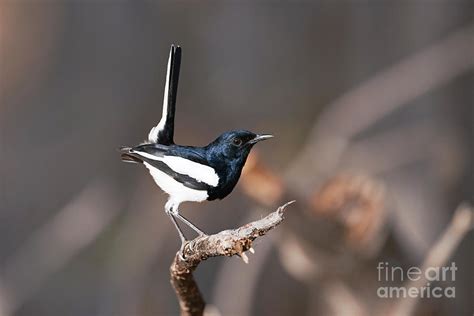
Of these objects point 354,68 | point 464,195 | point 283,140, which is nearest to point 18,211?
point 283,140

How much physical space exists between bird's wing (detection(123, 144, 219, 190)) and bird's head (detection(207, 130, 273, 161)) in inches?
A: 0.4

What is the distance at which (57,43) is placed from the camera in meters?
1.30

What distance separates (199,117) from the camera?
4.09 ft

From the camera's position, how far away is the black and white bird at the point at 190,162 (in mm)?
340

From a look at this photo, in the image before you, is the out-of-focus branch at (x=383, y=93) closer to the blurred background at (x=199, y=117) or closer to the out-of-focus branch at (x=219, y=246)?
the blurred background at (x=199, y=117)

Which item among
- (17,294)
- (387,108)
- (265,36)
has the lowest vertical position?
(17,294)

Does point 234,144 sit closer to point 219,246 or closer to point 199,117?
point 219,246

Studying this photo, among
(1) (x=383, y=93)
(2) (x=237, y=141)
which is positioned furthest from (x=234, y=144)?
(1) (x=383, y=93)

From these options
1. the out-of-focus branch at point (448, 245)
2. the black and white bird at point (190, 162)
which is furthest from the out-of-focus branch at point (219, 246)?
the out-of-focus branch at point (448, 245)

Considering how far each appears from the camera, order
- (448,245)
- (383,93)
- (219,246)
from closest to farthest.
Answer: (219,246), (448,245), (383,93)

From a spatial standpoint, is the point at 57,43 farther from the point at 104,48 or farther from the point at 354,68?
the point at 354,68

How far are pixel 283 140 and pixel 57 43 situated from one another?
1.41 ft

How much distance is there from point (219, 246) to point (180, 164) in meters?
0.04

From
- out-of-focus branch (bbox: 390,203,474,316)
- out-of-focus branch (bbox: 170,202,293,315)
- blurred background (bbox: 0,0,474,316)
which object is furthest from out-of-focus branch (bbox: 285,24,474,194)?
out-of-focus branch (bbox: 170,202,293,315)
